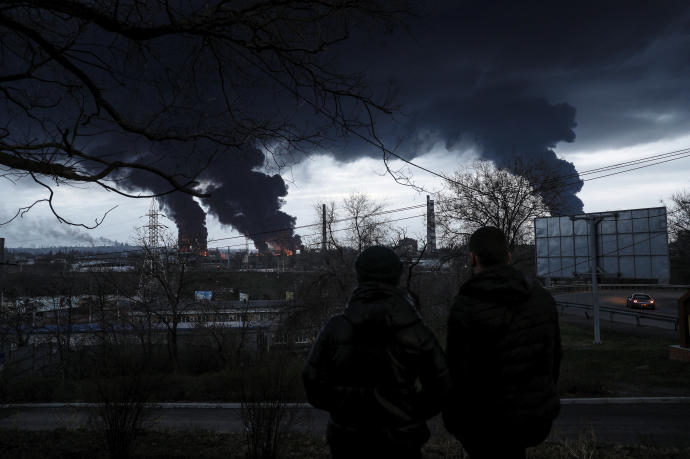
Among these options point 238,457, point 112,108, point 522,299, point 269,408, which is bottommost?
point 238,457

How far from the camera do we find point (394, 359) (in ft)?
7.71

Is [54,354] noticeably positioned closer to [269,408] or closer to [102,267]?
[102,267]

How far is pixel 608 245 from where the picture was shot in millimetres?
20156

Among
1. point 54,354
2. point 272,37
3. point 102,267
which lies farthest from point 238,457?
point 102,267

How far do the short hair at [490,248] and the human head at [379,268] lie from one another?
525 mm

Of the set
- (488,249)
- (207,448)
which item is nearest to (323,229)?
(207,448)

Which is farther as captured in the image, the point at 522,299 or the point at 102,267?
the point at 102,267

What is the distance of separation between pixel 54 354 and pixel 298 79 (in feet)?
80.7

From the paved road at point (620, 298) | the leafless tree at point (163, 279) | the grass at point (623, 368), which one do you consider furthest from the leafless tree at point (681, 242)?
the leafless tree at point (163, 279)

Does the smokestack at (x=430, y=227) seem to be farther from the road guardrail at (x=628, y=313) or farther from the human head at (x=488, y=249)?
the human head at (x=488, y=249)

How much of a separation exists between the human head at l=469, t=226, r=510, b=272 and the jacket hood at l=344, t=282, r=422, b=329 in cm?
53

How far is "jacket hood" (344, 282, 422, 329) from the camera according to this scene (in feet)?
7.73

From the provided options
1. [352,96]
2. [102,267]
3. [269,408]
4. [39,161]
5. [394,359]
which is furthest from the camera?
[102,267]

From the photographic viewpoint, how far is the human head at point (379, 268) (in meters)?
2.48
